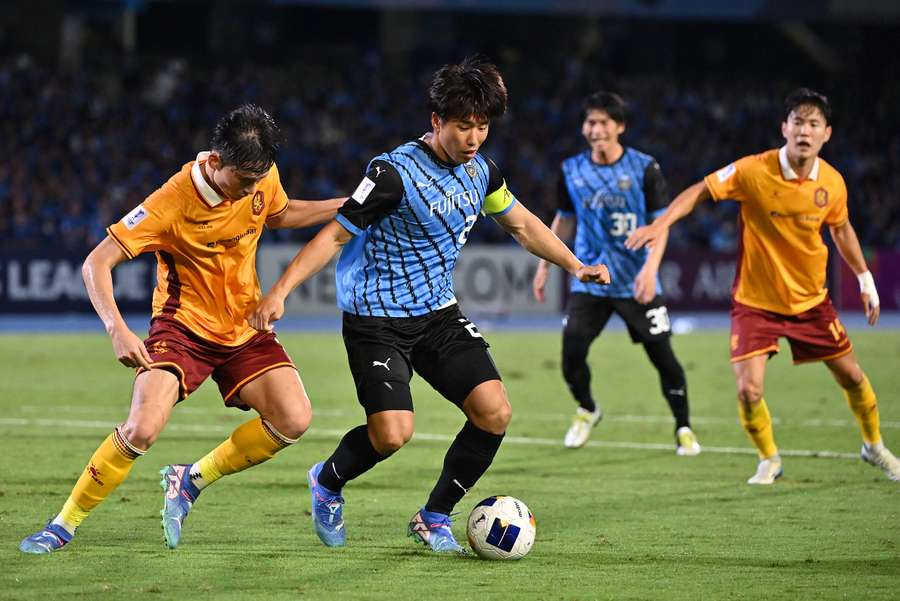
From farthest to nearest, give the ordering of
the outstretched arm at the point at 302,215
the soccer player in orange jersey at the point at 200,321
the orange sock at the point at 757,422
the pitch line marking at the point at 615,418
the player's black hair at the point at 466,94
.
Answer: the pitch line marking at the point at 615,418 → the orange sock at the point at 757,422 → the outstretched arm at the point at 302,215 → the soccer player in orange jersey at the point at 200,321 → the player's black hair at the point at 466,94

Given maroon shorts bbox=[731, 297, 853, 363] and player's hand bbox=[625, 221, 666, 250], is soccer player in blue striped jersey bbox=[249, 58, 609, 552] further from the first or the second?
maroon shorts bbox=[731, 297, 853, 363]

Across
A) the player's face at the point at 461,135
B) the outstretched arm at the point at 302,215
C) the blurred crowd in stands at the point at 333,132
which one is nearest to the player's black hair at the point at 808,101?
the player's face at the point at 461,135

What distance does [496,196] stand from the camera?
6574 mm

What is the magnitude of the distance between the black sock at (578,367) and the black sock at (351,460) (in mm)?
3876

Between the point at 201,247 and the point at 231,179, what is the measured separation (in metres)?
0.37

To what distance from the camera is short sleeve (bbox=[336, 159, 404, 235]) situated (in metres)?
6.14

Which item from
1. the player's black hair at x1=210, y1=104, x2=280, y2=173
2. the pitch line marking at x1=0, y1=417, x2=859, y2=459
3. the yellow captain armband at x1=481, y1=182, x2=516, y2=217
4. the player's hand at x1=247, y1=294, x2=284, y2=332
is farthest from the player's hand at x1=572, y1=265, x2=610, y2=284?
the pitch line marking at x1=0, y1=417, x2=859, y2=459

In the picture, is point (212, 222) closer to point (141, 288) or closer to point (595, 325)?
point (595, 325)

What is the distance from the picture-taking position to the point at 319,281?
23.5 m

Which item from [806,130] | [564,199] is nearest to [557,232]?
[564,199]

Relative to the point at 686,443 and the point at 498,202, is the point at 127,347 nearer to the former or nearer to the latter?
the point at 498,202

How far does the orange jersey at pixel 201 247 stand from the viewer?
20.6 ft

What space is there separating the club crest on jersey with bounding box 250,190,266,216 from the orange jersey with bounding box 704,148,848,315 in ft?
9.79

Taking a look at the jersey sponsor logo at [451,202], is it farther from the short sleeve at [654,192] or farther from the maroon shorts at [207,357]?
the short sleeve at [654,192]
